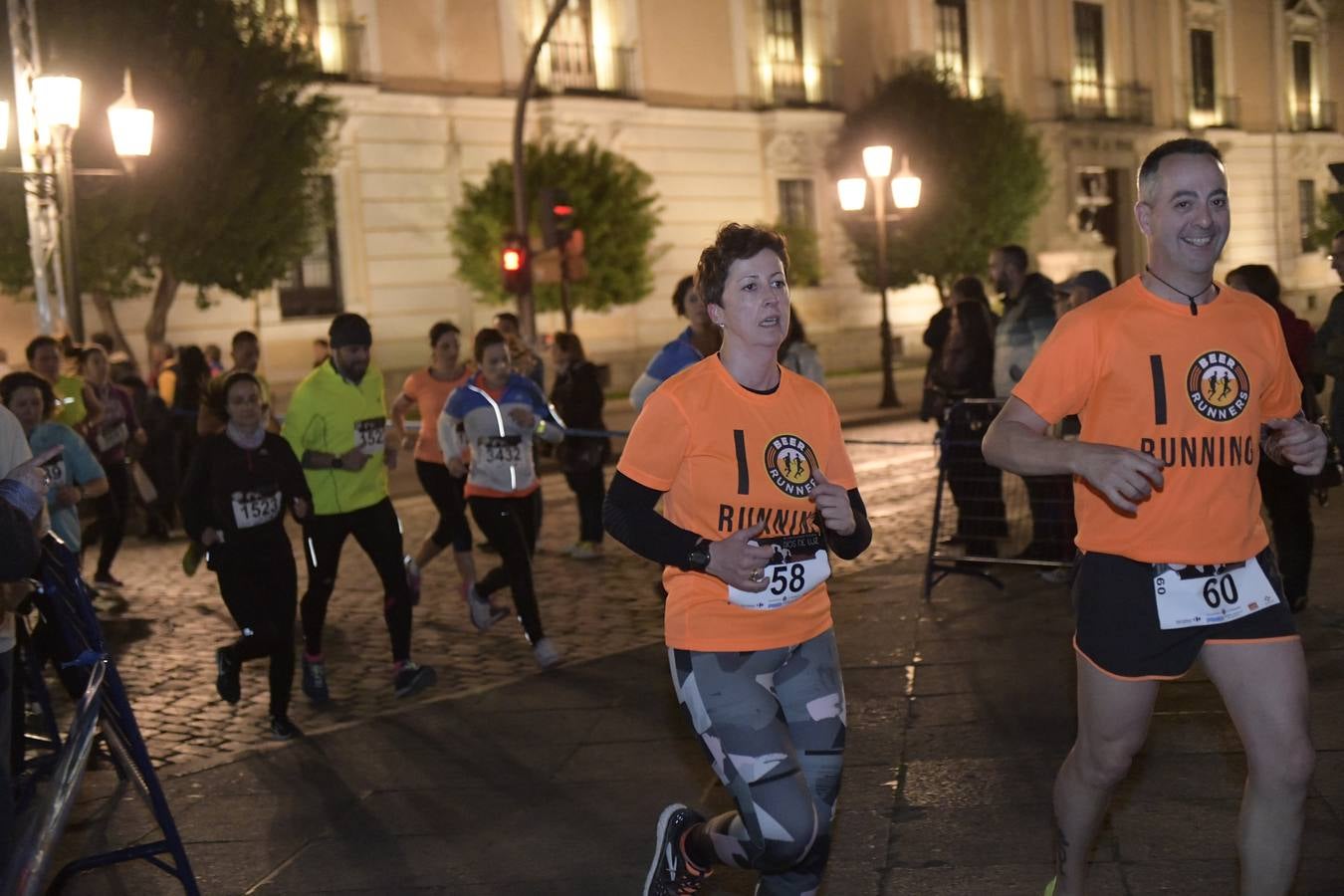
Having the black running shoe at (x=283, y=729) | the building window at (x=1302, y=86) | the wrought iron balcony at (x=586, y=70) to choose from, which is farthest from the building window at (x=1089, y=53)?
the black running shoe at (x=283, y=729)

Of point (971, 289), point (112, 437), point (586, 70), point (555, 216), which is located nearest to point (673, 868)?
point (971, 289)

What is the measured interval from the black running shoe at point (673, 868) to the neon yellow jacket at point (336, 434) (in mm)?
4004

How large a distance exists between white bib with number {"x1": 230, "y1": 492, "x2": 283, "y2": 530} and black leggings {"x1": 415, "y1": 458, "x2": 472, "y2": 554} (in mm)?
2265

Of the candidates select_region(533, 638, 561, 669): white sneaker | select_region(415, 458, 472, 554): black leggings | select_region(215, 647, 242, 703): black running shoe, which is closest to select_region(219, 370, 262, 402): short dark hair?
select_region(215, 647, 242, 703): black running shoe

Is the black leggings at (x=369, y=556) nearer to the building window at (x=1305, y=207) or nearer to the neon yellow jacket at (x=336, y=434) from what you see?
the neon yellow jacket at (x=336, y=434)

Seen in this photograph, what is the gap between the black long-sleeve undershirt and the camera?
13.0ft

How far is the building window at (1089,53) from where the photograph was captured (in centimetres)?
4353

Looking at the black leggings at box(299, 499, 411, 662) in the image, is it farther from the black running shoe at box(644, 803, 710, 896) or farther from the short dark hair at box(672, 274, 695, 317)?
the black running shoe at box(644, 803, 710, 896)

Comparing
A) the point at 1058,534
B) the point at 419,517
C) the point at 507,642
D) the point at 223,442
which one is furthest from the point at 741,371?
the point at 419,517

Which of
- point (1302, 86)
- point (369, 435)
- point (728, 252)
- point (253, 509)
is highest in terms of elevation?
point (1302, 86)

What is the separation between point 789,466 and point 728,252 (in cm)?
54

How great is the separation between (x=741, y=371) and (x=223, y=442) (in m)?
3.99

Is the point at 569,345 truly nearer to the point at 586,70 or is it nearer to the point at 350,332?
the point at 350,332

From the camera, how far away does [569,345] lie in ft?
42.9
